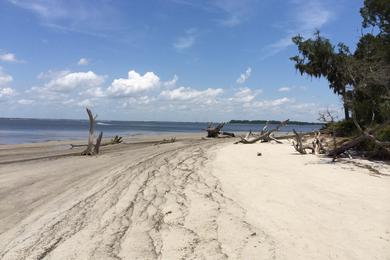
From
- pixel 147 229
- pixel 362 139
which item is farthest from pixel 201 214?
pixel 362 139

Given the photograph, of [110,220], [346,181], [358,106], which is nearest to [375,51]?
[358,106]

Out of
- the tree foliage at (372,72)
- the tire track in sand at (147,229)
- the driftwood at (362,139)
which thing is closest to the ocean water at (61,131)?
the tree foliage at (372,72)

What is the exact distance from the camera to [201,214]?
7863mm

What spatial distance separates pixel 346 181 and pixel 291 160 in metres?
5.07

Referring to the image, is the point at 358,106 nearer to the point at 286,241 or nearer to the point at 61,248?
the point at 286,241

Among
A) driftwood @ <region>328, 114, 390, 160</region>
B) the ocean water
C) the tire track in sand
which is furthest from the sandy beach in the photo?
the ocean water

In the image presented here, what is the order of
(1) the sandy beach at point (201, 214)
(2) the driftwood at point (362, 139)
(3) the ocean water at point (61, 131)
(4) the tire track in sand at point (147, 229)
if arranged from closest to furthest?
(4) the tire track in sand at point (147, 229) < (1) the sandy beach at point (201, 214) < (2) the driftwood at point (362, 139) < (3) the ocean water at point (61, 131)

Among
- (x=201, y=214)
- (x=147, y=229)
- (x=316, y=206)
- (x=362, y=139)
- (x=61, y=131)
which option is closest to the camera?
(x=147, y=229)

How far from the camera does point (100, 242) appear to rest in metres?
6.56

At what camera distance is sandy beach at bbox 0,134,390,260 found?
6.23 metres

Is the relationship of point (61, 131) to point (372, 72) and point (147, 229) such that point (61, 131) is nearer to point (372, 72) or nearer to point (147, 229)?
point (372, 72)

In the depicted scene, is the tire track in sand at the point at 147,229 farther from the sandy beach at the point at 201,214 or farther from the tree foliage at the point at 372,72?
the tree foliage at the point at 372,72

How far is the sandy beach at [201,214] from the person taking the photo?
6.23 meters

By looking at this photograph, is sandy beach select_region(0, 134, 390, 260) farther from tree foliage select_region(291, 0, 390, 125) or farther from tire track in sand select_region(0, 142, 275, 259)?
tree foliage select_region(291, 0, 390, 125)
